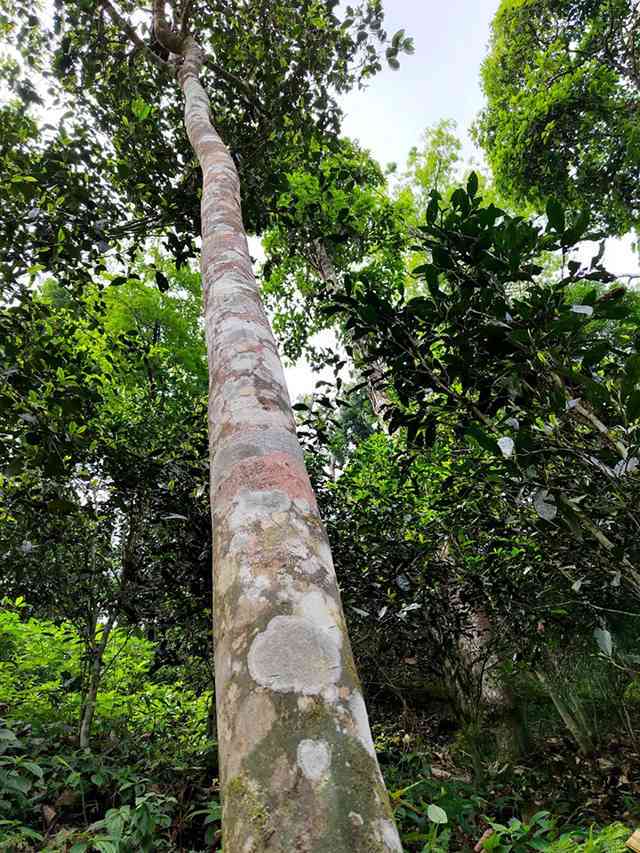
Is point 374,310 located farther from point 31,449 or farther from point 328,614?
point 31,449

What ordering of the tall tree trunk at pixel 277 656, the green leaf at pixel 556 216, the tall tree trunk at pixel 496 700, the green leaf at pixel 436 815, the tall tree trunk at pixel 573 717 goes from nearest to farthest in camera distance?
the tall tree trunk at pixel 277 656 < the green leaf at pixel 436 815 < the green leaf at pixel 556 216 < the tall tree trunk at pixel 496 700 < the tall tree trunk at pixel 573 717

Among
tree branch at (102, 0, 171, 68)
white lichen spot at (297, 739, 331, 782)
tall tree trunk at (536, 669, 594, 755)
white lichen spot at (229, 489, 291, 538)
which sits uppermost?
tree branch at (102, 0, 171, 68)

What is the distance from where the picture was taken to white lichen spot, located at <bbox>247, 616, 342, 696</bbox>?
0.69 metres

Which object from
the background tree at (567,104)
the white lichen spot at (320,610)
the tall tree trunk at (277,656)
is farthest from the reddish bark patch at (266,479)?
the background tree at (567,104)

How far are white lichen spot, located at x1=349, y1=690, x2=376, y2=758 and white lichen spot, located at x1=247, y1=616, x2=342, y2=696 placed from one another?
39mm

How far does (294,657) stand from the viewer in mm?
717

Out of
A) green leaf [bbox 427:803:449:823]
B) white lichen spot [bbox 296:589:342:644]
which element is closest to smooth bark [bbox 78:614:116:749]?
green leaf [bbox 427:803:449:823]

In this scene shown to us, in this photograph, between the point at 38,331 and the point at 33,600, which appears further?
the point at 33,600

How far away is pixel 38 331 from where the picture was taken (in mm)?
2840

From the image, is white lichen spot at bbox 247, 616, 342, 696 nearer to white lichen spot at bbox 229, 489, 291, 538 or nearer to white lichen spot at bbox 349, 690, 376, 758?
white lichen spot at bbox 349, 690, 376, 758

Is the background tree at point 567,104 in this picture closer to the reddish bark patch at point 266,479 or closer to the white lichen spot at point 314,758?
the reddish bark patch at point 266,479

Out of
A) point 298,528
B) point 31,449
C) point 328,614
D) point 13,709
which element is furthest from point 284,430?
point 13,709

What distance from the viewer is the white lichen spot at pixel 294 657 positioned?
688mm

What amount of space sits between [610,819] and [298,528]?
11.6 ft
